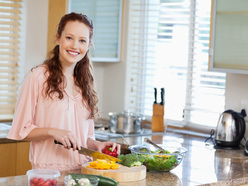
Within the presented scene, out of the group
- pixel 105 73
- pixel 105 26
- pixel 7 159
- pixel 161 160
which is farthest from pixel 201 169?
pixel 105 73

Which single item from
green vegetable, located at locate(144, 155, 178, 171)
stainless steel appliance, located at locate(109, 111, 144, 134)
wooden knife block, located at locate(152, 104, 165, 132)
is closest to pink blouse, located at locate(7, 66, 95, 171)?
green vegetable, located at locate(144, 155, 178, 171)

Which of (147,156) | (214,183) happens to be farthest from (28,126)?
(214,183)

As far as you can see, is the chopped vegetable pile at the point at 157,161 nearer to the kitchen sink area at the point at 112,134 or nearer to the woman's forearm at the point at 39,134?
the woman's forearm at the point at 39,134

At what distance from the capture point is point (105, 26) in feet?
14.3

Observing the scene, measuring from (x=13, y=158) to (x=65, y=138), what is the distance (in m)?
1.41

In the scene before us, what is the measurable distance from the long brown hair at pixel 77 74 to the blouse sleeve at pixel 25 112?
0.08 m

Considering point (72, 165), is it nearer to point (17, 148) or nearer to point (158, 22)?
point (17, 148)

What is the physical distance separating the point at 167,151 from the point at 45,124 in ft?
2.18

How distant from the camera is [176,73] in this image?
4.29 metres

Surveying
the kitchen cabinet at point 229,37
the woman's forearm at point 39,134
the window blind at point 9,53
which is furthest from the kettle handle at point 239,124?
the window blind at point 9,53

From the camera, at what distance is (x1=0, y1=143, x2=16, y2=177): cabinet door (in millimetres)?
3523

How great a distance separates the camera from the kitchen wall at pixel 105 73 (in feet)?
12.3

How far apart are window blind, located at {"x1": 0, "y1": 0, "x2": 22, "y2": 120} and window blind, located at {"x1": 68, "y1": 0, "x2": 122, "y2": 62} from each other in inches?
22.0

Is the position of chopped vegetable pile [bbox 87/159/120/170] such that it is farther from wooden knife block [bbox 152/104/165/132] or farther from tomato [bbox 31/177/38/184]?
wooden knife block [bbox 152/104/165/132]
